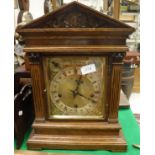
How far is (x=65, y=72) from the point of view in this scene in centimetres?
80

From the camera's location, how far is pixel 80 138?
849 millimetres

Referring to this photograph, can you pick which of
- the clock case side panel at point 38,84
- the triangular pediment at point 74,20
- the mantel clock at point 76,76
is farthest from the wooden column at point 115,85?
the clock case side panel at point 38,84

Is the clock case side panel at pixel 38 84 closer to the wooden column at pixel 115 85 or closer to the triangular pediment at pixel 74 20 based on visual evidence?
the triangular pediment at pixel 74 20

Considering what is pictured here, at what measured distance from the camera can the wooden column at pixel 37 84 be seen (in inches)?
30.5

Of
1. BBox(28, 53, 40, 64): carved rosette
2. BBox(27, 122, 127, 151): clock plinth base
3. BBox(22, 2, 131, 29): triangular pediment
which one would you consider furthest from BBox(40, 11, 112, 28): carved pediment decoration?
BBox(27, 122, 127, 151): clock plinth base

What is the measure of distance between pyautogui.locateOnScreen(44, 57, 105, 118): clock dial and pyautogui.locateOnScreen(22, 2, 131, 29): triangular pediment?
0.12 m

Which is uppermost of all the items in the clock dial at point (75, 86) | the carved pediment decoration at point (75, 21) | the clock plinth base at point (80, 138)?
the carved pediment decoration at point (75, 21)

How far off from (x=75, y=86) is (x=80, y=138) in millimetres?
213

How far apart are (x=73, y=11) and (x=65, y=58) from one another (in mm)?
170

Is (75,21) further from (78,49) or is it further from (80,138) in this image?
(80,138)

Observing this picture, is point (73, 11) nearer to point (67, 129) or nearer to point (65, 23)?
point (65, 23)
